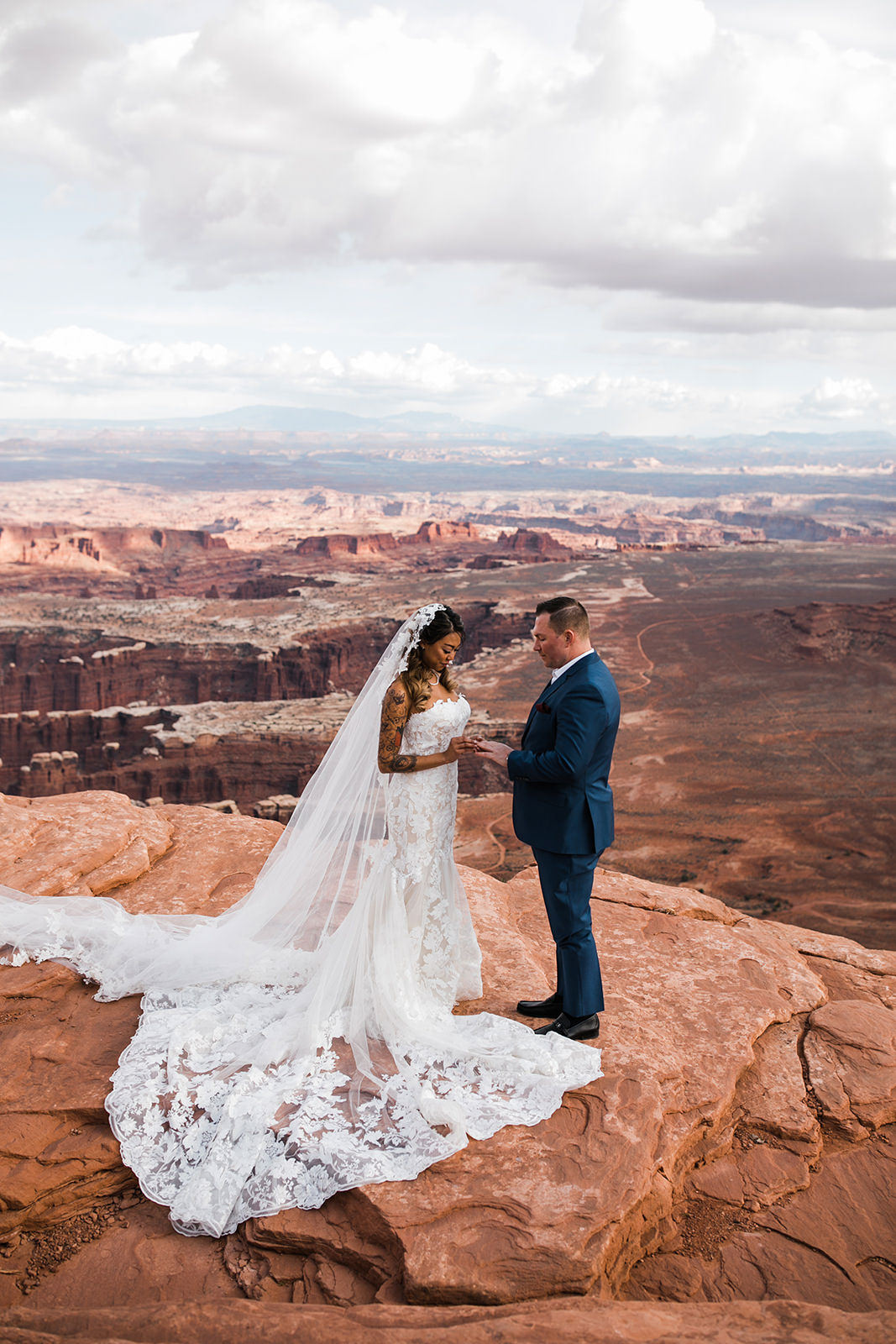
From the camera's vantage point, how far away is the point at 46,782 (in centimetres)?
2348

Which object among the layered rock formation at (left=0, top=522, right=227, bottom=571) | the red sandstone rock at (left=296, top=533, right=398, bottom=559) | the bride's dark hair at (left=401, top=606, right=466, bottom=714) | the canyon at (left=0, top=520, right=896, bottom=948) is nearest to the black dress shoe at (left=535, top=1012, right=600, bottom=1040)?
the bride's dark hair at (left=401, top=606, right=466, bottom=714)

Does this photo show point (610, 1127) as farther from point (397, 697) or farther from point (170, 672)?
point (170, 672)

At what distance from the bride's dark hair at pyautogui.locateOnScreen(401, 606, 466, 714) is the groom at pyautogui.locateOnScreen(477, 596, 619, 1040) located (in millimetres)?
418

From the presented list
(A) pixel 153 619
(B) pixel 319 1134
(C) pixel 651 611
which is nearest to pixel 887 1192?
(B) pixel 319 1134

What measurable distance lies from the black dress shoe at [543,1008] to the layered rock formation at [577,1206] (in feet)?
0.64

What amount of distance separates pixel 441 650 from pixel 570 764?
92 cm

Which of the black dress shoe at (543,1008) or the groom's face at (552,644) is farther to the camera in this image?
the black dress shoe at (543,1008)

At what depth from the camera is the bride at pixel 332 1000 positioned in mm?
3477

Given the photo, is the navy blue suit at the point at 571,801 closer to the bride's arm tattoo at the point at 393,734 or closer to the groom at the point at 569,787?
the groom at the point at 569,787

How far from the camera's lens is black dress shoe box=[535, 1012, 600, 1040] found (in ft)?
14.1

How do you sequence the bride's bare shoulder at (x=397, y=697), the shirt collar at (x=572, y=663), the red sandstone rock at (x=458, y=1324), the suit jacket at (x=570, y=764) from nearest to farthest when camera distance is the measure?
the red sandstone rock at (x=458, y=1324)
the suit jacket at (x=570, y=764)
the shirt collar at (x=572, y=663)
the bride's bare shoulder at (x=397, y=697)

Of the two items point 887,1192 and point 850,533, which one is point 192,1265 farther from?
point 850,533

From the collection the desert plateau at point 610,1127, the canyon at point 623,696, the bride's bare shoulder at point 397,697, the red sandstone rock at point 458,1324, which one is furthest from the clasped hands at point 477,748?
the canyon at point 623,696

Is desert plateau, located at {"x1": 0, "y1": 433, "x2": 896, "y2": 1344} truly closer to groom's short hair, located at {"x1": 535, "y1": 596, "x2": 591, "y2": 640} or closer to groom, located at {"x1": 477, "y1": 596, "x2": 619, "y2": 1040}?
groom, located at {"x1": 477, "y1": 596, "x2": 619, "y2": 1040}
